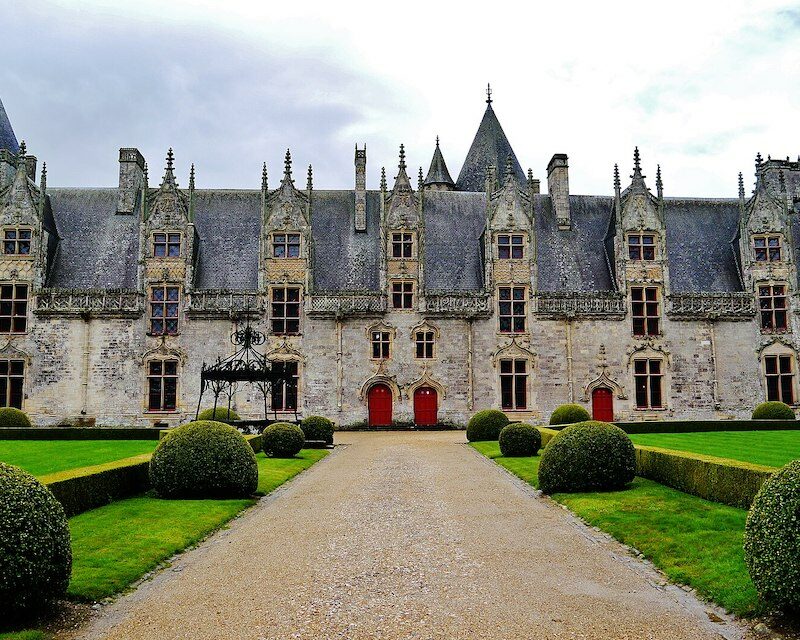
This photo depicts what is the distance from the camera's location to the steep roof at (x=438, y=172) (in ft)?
157

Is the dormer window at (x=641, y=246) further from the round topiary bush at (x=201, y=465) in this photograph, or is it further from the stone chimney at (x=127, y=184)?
the round topiary bush at (x=201, y=465)

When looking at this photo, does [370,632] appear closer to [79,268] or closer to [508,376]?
[508,376]

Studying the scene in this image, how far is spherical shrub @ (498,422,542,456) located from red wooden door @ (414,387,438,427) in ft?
45.2

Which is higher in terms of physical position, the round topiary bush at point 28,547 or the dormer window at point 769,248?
the dormer window at point 769,248

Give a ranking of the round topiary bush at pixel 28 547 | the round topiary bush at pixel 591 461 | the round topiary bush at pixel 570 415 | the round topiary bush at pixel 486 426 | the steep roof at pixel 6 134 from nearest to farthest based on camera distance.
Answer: the round topiary bush at pixel 28 547 → the round topiary bush at pixel 591 461 → the round topiary bush at pixel 486 426 → the round topiary bush at pixel 570 415 → the steep roof at pixel 6 134

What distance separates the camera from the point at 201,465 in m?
14.3

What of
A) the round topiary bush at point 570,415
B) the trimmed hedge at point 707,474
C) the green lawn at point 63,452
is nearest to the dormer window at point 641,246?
the round topiary bush at point 570,415

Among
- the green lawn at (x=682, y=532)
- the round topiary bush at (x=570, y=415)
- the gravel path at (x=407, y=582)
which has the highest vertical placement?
the round topiary bush at (x=570, y=415)

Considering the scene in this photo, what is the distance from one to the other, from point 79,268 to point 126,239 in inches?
105

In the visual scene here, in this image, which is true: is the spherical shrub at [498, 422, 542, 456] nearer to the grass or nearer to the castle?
the grass

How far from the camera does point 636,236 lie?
3719 cm

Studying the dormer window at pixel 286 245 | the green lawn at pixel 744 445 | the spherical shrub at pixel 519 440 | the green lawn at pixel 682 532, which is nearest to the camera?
the green lawn at pixel 682 532

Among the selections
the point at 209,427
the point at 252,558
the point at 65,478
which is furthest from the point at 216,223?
the point at 252,558

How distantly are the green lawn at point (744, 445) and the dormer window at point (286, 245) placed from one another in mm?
18099
